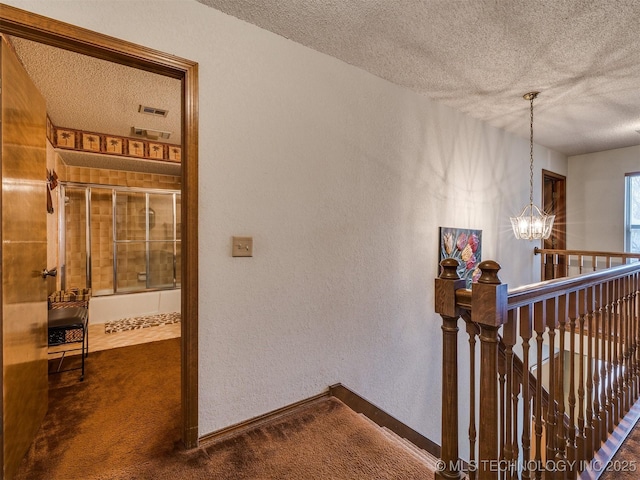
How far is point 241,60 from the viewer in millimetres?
1833

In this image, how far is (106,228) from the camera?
4832mm

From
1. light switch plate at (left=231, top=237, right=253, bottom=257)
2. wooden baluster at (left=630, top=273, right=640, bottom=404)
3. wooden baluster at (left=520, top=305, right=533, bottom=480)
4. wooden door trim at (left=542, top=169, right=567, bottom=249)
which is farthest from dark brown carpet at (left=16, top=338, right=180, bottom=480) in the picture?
wooden door trim at (left=542, top=169, right=567, bottom=249)

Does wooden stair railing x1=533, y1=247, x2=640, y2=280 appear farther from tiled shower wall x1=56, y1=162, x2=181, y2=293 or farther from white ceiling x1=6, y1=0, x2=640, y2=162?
tiled shower wall x1=56, y1=162, x2=181, y2=293

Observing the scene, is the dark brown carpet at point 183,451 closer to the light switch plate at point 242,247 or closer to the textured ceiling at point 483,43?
the light switch plate at point 242,247

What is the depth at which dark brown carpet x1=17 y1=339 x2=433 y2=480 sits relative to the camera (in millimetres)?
1490

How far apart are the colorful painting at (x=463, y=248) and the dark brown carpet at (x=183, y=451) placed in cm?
180

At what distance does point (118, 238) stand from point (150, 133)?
2.04 m

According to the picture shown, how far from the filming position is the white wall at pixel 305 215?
5.65 ft

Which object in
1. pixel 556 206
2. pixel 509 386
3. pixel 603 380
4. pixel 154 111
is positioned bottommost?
pixel 603 380

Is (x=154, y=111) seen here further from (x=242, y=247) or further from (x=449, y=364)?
(x=449, y=364)

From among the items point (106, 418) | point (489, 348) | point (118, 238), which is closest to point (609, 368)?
point (489, 348)

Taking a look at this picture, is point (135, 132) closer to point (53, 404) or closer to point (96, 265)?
point (96, 265)

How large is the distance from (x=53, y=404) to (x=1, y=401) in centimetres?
109

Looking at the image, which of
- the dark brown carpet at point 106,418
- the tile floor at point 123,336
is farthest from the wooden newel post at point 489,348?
the tile floor at point 123,336
